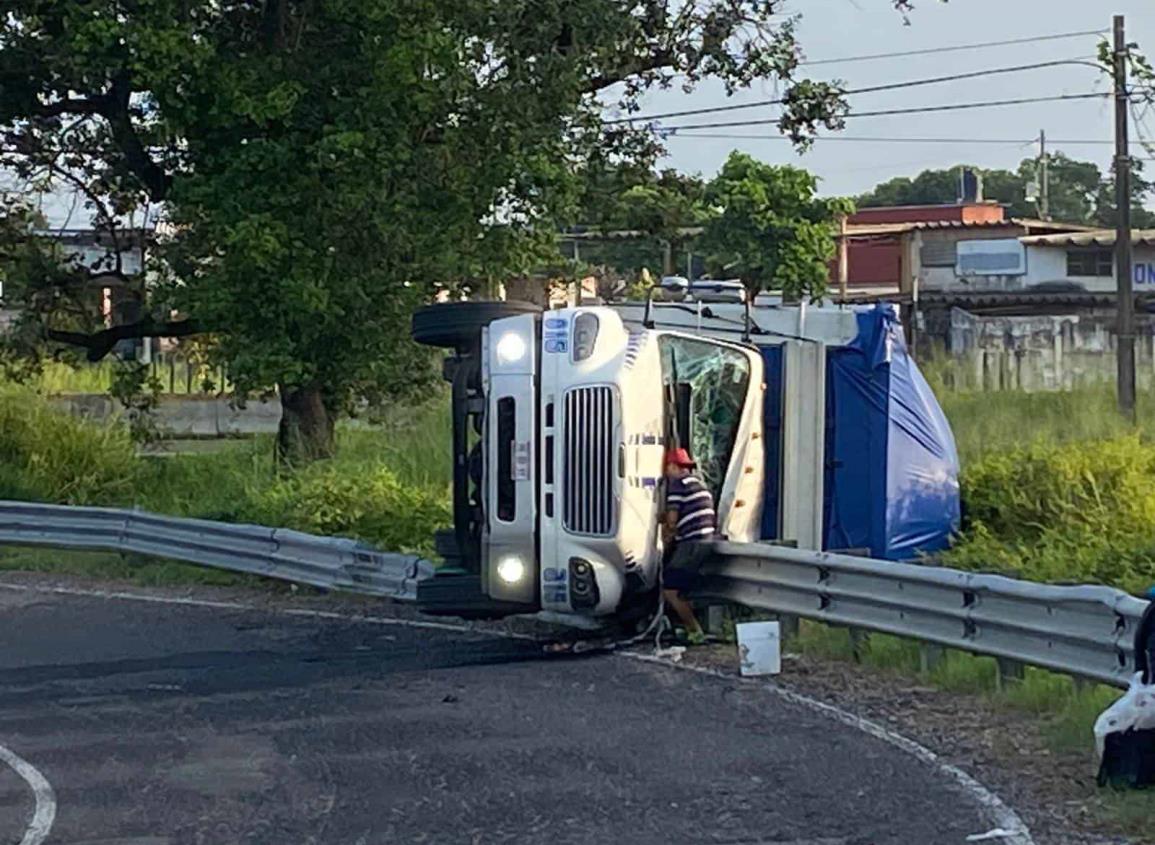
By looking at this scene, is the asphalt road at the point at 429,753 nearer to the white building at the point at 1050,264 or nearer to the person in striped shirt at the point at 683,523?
the person in striped shirt at the point at 683,523

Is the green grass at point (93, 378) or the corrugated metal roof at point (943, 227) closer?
the green grass at point (93, 378)

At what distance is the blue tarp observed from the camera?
1439 centimetres

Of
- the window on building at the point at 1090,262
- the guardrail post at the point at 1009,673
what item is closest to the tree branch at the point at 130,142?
the guardrail post at the point at 1009,673

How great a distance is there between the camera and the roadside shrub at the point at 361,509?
18.2 metres

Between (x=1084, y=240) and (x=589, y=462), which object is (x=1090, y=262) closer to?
(x=1084, y=240)

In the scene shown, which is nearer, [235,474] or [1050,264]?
[235,474]

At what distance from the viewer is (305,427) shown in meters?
23.5

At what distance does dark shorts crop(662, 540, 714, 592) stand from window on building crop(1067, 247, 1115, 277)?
1725 inches

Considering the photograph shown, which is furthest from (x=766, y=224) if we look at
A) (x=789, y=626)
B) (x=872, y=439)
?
(x=789, y=626)

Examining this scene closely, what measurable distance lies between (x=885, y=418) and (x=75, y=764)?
722cm

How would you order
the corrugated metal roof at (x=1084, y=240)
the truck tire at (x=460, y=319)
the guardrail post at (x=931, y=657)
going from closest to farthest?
the guardrail post at (x=931, y=657), the truck tire at (x=460, y=319), the corrugated metal roof at (x=1084, y=240)

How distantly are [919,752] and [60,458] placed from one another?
1655 centimetres

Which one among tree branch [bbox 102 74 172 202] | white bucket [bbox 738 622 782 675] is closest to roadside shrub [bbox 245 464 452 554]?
tree branch [bbox 102 74 172 202]

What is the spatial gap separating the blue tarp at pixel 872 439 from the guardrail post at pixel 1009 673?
3603 mm
